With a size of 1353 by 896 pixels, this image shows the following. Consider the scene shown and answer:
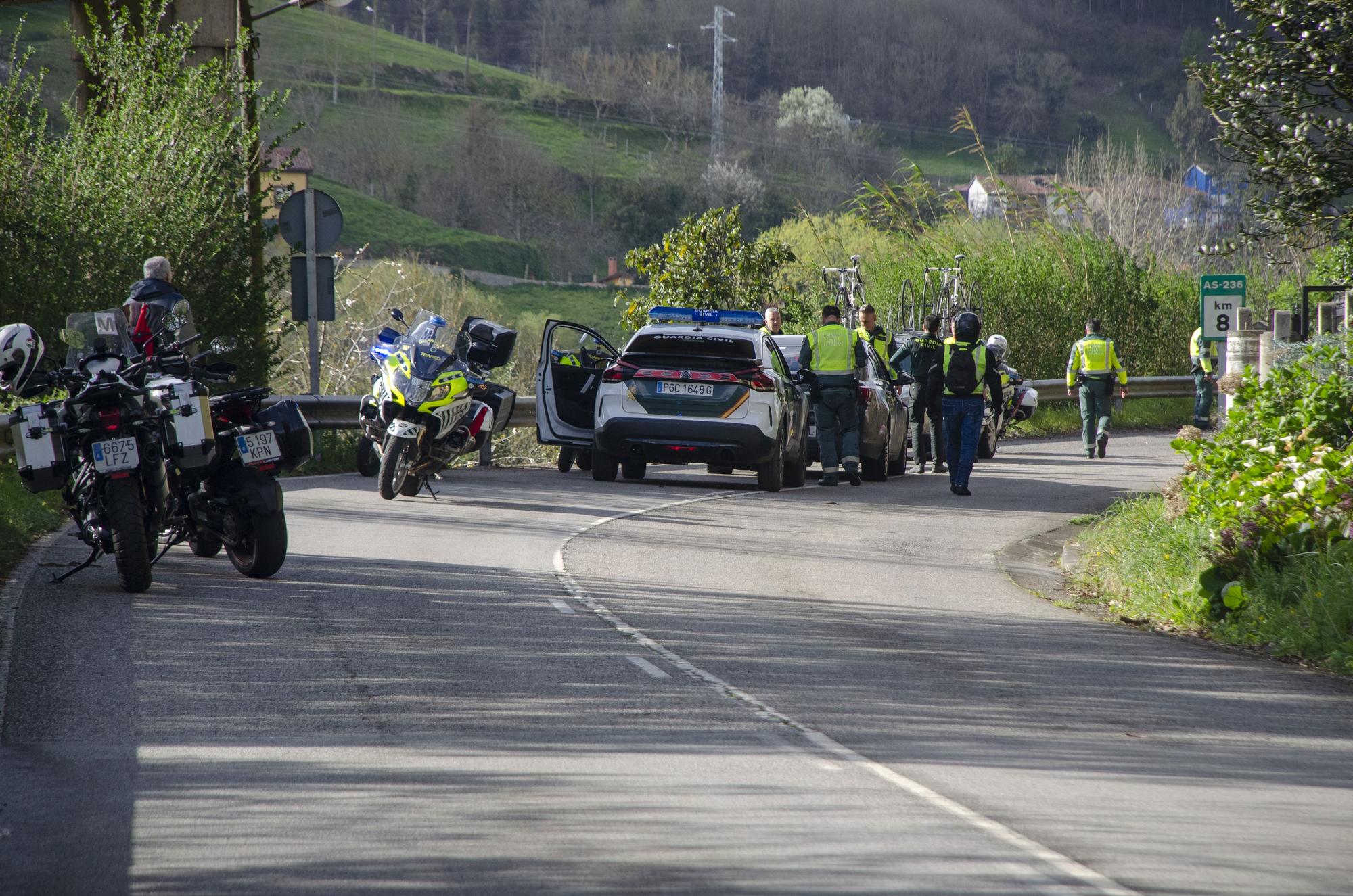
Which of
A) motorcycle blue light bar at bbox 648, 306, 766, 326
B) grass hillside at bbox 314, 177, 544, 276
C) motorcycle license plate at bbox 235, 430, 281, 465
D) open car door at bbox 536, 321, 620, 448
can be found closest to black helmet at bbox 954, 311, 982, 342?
motorcycle blue light bar at bbox 648, 306, 766, 326

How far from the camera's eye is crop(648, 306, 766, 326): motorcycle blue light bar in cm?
1909

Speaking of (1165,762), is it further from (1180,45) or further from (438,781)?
(1180,45)

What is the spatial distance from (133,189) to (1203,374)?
17991 mm

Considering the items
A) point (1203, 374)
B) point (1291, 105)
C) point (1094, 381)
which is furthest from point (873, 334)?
point (1203, 374)

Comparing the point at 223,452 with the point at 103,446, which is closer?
the point at 103,446

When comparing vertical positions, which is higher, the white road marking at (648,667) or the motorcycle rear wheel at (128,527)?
the motorcycle rear wheel at (128,527)

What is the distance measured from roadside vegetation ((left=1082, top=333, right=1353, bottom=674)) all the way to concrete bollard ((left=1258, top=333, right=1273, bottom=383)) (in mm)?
1818

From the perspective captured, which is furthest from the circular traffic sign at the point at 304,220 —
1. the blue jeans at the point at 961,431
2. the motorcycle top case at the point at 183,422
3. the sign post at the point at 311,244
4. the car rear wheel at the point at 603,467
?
the motorcycle top case at the point at 183,422

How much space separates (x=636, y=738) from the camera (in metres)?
6.77

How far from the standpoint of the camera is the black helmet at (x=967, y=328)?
716 inches

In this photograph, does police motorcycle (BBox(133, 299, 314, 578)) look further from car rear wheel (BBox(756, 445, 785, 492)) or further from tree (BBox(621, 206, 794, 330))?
tree (BBox(621, 206, 794, 330))

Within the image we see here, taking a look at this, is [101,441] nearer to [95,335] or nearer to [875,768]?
[95,335]

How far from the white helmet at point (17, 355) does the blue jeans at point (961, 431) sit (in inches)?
418

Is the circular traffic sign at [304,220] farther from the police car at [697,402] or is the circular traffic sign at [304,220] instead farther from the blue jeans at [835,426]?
the blue jeans at [835,426]
